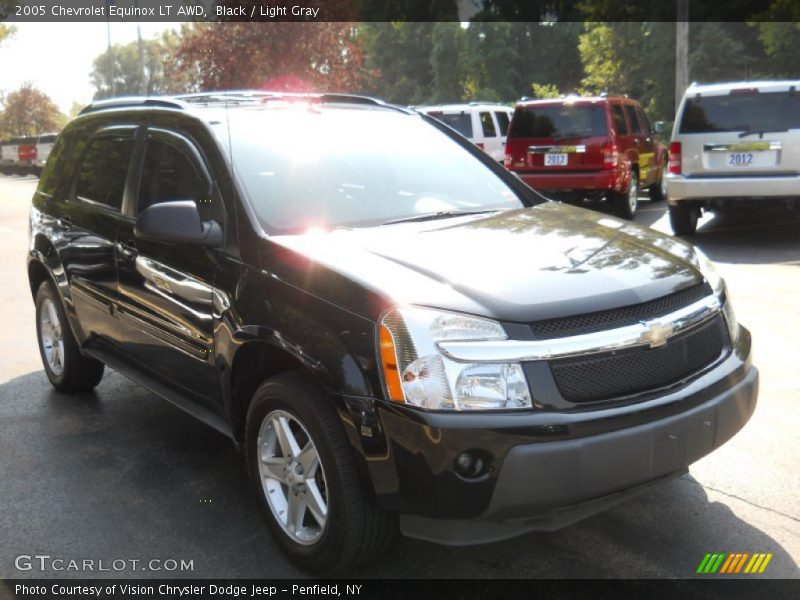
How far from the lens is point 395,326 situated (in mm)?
2912

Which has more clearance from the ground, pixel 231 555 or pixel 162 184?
pixel 162 184

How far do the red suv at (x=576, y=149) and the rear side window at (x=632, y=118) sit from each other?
358mm

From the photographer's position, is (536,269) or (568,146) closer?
(536,269)

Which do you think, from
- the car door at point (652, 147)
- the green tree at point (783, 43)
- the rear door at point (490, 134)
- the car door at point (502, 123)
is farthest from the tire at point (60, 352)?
the green tree at point (783, 43)

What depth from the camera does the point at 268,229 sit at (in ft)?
11.9

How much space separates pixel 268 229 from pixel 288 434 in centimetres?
84

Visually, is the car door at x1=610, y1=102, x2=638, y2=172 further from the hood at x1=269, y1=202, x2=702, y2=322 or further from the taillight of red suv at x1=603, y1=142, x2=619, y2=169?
the hood at x1=269, y1=202, x2=702, y2=322

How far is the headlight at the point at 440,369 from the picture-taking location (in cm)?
283

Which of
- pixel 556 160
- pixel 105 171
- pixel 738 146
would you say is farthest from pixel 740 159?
pixel 105 171

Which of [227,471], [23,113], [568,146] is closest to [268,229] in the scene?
[227,471]

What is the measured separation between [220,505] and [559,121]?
433 inches

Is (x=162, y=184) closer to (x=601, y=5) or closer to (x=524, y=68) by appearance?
(x=601, y=5)

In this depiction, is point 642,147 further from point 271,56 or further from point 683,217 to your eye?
point 271,56

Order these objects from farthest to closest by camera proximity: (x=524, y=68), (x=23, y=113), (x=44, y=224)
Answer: (x=23, y=113) → (x=524, y=68) → (x=44, y=224)
